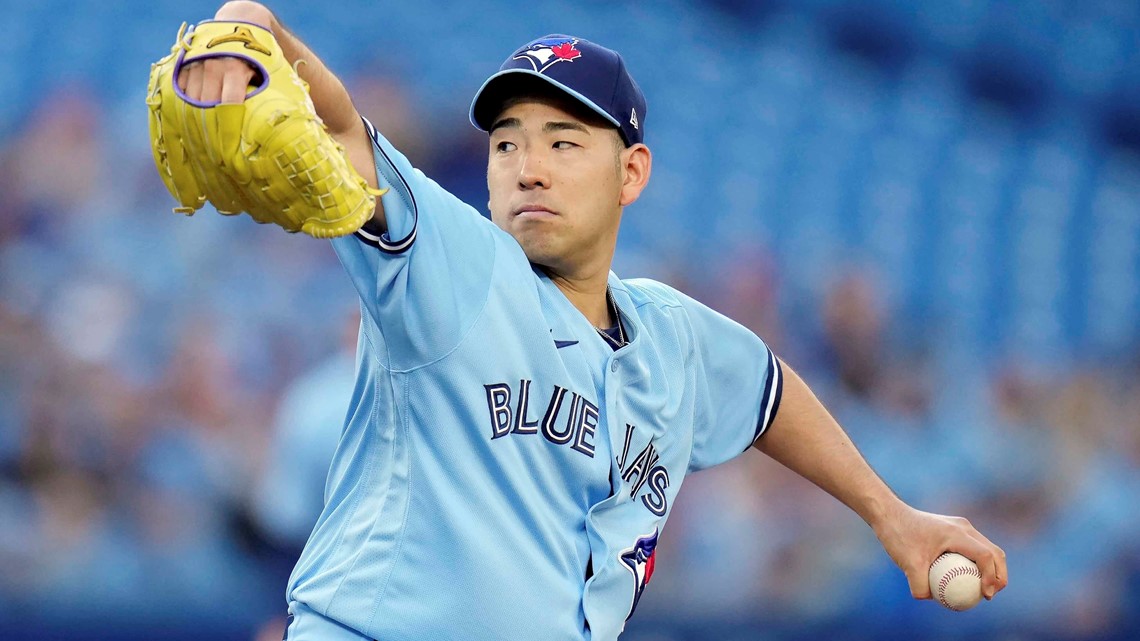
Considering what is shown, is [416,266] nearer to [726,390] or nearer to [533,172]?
[533,172]

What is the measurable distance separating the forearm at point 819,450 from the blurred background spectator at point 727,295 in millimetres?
1466

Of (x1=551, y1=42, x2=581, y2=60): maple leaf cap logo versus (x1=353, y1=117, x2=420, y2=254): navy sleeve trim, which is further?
(x1=551, y1=42, x2=581, y2=60): maple leaf cap logo

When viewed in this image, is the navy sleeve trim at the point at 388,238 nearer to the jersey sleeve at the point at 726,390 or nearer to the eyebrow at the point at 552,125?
the eyebrow at the point at 552,125

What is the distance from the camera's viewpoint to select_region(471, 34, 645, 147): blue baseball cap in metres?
2.45

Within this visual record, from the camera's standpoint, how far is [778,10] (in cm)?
643

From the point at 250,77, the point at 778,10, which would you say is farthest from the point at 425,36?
the point at 250,77

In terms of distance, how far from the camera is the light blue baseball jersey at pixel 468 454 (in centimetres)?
204

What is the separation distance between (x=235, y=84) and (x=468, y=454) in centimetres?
77

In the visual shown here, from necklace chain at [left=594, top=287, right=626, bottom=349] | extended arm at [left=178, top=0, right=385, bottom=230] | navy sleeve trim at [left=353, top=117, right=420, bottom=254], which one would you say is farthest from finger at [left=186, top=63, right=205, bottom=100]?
necklace chain at [left=594, top=287, right=626, bottom=349]

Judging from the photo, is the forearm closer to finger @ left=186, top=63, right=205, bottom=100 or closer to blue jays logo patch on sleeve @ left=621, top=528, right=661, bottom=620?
blue jays logo patch on sleeve @ left=621, top=528, right=661, bottom=620

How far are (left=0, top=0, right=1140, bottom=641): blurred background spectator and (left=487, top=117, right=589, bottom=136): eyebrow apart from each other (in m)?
1.53

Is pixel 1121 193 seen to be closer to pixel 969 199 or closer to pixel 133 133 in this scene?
pixel 969 199

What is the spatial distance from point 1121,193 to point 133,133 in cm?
508

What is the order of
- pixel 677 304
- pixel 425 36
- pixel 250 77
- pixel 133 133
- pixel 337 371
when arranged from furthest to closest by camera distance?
pixel 425 36
pixel 133 133
pixel 337 371
pixel 677 304
pixel 250 77
